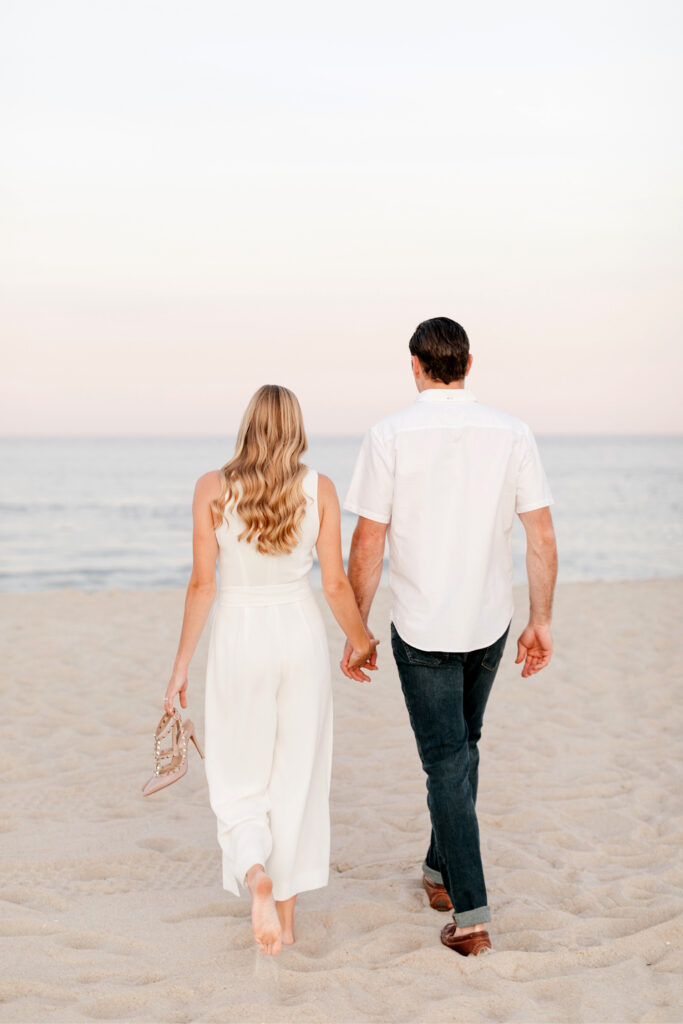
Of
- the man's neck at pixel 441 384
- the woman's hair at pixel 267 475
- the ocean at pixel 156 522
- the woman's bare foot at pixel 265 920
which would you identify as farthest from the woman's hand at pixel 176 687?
the ocean at pixel 156 522

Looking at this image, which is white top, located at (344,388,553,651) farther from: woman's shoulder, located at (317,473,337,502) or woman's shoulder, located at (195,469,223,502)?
woman's shoulder, located at (195,469,223,502)

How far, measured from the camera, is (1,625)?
8281 millimetres

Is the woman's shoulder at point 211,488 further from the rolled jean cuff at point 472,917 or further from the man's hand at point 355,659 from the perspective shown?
the rolled jean cuff at point 472,917

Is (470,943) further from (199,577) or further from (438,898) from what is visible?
(199,577)

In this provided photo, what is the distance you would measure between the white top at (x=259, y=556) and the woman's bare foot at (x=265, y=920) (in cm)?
95

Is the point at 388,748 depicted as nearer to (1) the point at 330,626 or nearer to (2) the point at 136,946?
(2) the point at 136,946

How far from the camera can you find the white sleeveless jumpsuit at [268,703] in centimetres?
290

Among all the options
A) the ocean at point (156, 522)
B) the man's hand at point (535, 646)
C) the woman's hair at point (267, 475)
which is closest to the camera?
the woman's hair at point (267, 475)

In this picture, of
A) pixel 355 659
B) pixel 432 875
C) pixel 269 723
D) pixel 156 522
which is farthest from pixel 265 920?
pixel 156 522

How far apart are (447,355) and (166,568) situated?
14947mm

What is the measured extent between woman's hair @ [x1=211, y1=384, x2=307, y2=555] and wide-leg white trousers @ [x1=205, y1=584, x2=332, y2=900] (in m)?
0.26

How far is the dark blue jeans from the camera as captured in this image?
9.45ft

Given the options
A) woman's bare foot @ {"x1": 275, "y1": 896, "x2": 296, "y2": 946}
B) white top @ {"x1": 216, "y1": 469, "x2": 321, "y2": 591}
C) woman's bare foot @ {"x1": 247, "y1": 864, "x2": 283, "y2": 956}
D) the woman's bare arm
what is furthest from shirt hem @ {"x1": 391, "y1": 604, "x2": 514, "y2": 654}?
woman's bare foot @ {"x1": 275, "y1": 896, "x2": 296, "y2": 946}

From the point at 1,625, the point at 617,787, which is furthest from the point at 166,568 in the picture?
the point at 617,787
